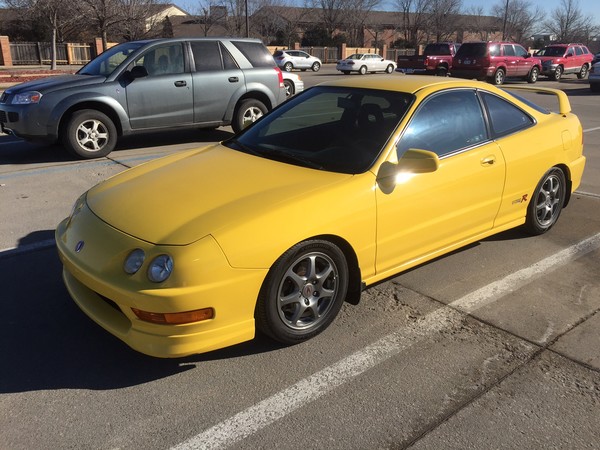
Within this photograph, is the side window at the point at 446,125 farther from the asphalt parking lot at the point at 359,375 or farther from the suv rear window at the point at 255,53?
the suv rear window at the point at 255,53

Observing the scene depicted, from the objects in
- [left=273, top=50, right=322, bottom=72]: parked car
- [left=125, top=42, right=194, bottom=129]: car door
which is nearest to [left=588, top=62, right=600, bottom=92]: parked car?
[left=125, top=42, right=194, bottom=129]: car door

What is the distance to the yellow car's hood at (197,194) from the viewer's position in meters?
2.85

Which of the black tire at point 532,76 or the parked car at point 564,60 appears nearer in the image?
the black tire at point 532,76

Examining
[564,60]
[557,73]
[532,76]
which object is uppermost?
[564,60]

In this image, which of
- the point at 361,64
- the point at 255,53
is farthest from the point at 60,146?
the point at 361,64

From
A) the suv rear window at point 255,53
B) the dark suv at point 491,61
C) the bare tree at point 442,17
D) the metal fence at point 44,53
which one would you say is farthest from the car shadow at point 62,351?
the bare tree at point 442,17

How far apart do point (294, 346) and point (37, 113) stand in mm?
6174

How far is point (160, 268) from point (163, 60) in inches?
262

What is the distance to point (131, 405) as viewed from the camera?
2641 millimetres

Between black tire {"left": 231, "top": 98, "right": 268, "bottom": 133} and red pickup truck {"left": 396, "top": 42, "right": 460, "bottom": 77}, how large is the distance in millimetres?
21520

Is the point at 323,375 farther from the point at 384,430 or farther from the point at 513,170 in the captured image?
the point at 513,170

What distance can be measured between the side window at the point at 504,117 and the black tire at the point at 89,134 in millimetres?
5809

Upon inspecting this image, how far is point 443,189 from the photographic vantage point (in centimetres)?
369

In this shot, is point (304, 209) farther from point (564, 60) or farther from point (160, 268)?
point (564, 60)
